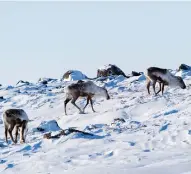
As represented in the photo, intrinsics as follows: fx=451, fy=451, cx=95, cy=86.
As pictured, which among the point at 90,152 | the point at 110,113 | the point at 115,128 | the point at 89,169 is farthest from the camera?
the point at 110,113

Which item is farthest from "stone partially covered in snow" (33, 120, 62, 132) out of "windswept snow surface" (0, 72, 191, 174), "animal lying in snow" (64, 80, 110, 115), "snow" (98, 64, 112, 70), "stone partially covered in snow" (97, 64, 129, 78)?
"snow" (98, 64, 112, 70)

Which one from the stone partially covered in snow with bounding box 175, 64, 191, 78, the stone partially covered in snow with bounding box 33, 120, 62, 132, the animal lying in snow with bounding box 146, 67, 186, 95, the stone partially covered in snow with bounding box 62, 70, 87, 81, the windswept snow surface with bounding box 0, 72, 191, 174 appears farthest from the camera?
the stone partially covered in snow with bounding box 62, 70, 87, 81

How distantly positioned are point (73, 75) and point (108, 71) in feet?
9.45

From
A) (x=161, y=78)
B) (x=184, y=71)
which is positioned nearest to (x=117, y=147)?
(x=161, y=78)

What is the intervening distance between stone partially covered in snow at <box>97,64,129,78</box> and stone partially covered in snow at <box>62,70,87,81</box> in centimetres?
158

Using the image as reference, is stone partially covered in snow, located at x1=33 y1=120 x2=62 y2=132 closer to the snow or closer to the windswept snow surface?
the windswept snow surface

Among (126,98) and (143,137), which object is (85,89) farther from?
(143,137)

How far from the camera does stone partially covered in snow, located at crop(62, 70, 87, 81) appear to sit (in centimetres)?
3616

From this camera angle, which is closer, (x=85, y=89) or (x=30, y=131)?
(x=30, y=131)

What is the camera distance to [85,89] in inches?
892

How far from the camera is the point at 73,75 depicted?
120 ft

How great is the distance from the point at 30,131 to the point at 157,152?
8.21 meters

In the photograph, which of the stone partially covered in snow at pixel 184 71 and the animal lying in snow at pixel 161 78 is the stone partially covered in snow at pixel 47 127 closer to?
the animal lying in snow at pixel 161 78

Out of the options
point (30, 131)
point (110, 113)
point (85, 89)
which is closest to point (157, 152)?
point (30, 131)
